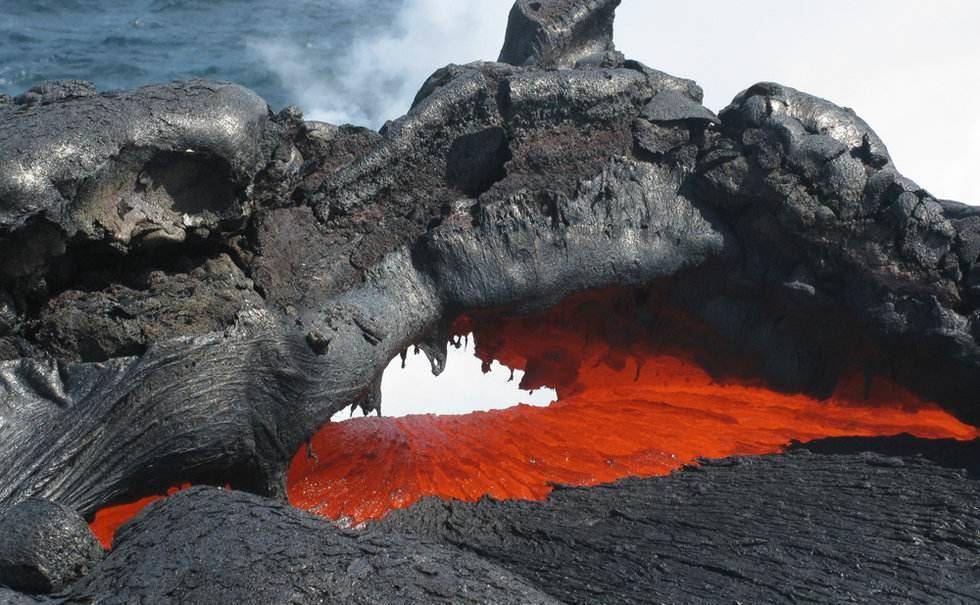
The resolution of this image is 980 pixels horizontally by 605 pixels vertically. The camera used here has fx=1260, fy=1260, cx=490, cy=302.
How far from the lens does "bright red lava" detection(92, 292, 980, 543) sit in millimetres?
4406

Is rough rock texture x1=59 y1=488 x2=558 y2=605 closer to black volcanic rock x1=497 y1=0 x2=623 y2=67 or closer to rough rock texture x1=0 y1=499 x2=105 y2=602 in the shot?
rough rock texture x1=0 y1=499 x2=105 y2=602

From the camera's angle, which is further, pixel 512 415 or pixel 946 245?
pixel 512 415

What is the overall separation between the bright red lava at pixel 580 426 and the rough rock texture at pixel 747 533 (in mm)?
270

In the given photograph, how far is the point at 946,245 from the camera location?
177 inches

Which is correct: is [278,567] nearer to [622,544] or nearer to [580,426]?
[622,544]

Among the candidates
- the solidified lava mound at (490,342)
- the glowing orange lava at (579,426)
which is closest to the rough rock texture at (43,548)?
the solidified lava mound at (490,342)

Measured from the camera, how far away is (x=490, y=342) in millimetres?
4863

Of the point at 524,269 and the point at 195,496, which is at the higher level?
the point at 524,269

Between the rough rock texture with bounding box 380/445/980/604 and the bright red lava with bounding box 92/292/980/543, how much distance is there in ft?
0.89

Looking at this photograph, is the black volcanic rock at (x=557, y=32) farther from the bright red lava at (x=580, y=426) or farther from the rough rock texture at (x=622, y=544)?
the rough rock texture at (x=622, y=544)

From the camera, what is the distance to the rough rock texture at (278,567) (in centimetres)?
284

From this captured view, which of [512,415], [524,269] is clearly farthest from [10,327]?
[512,415]

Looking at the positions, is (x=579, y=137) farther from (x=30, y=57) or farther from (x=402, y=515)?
(x=30, y=57)

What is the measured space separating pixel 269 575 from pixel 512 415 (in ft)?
7.38
